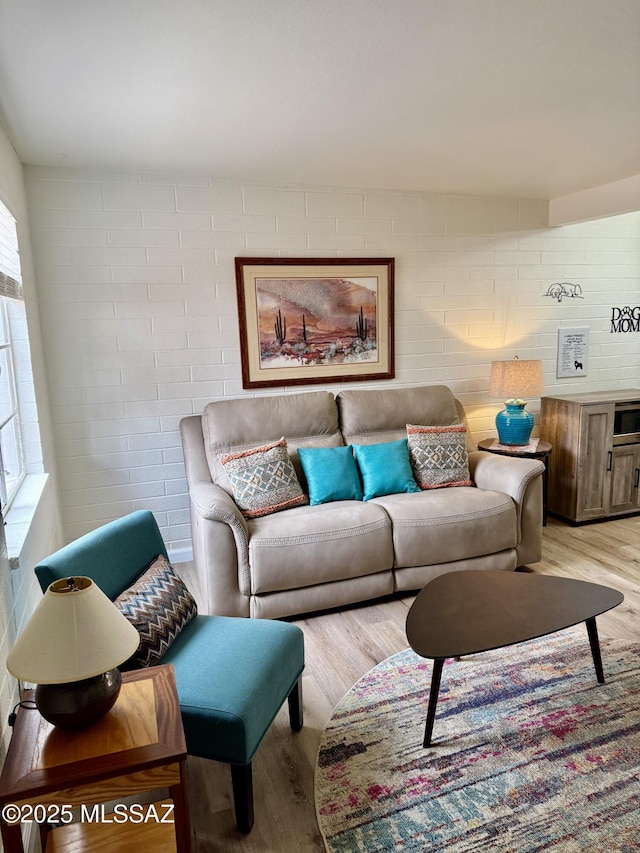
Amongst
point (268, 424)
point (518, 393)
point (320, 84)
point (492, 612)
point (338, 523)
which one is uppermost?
point (320, 84)

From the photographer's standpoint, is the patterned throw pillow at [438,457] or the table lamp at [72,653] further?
the patterned throw pillow at [438,457]

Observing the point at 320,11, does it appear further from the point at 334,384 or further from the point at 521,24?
the point at 334,384

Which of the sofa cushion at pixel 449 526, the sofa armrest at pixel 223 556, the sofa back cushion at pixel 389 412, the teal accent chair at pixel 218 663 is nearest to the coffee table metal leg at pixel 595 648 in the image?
the sofa cushion at pixel 449 526

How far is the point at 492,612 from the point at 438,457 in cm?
145

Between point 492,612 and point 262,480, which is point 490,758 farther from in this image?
point 262,480

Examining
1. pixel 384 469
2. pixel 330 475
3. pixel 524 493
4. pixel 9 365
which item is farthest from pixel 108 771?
pixel 524 493

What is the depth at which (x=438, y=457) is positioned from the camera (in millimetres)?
3557

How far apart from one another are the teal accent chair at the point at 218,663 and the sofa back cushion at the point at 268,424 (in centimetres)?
122

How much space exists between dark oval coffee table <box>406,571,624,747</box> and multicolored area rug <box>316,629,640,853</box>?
0.14 metres

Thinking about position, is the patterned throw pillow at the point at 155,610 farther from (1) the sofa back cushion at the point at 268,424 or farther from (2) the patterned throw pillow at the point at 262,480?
(1) the sofa back cushion at the point at 268,424

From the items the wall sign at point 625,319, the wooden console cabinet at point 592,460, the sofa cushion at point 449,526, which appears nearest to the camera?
the sofa cushion at point 449,526

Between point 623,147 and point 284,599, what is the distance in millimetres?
2934

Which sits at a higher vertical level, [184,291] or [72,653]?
[184,291]

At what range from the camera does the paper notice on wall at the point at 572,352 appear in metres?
4.57
